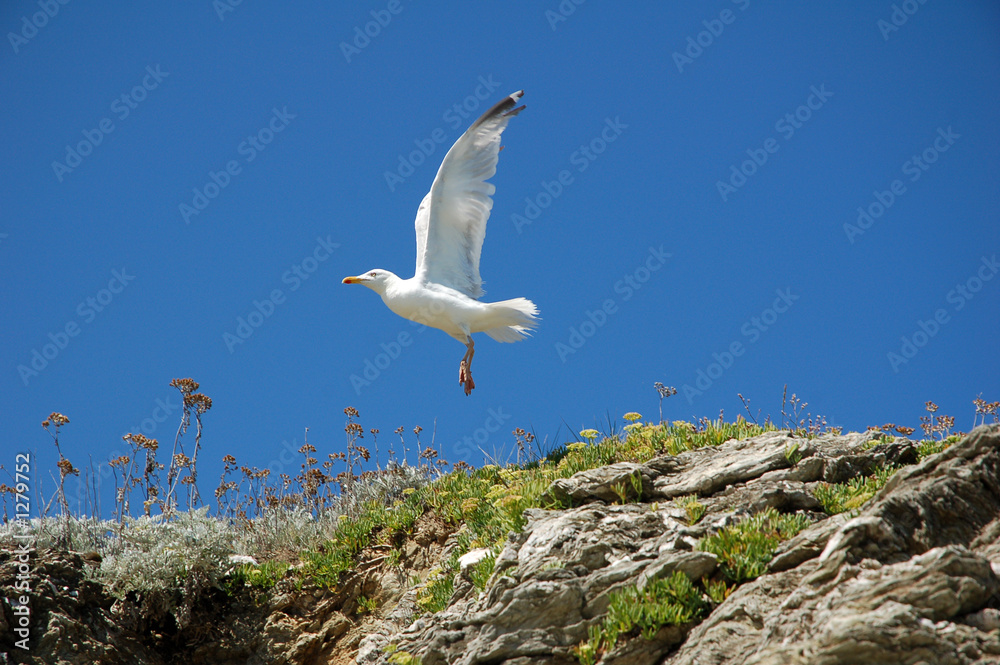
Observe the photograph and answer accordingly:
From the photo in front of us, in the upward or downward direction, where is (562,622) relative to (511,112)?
downward

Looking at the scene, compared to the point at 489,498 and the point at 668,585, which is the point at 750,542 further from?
the point at 489,498

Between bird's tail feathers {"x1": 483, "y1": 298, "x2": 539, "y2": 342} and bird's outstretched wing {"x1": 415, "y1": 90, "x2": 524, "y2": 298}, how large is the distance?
601mm

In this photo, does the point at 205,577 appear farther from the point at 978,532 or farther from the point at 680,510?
the point at 978,532

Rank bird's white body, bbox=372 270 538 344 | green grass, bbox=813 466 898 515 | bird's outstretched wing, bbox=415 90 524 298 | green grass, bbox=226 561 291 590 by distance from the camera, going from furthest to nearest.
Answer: bird's white body, bbox=372 270 538 344
bird's outstretched wing, bbox=415 90 524 298
green grass, bbox=226 561 291 590
green grass, bbox=813 466 898 515

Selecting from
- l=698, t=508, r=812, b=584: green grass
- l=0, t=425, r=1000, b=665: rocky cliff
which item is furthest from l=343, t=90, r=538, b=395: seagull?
l=698, t=508, r=812, b=584: green grass

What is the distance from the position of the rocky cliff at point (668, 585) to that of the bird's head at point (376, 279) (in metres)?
4.24

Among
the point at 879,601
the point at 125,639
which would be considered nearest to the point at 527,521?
the point at 879,601

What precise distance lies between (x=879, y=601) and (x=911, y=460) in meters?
2.81

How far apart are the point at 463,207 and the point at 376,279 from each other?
1914mm

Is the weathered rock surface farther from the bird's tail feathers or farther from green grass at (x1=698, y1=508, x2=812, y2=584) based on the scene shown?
the bird's tail feathers

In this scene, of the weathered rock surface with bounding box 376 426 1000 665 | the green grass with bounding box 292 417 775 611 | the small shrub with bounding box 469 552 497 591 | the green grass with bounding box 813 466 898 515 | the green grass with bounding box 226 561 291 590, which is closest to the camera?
the weathered rock surface with bounding box 376 426 1000 665

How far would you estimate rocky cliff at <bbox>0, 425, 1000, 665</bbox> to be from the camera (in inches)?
134

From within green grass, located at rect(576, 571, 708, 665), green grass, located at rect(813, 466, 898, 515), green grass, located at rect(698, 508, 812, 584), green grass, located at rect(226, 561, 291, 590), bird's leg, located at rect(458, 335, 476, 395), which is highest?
bird's leg, located at rect(458, 335, 476, 395)

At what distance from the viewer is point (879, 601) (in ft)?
11.1
